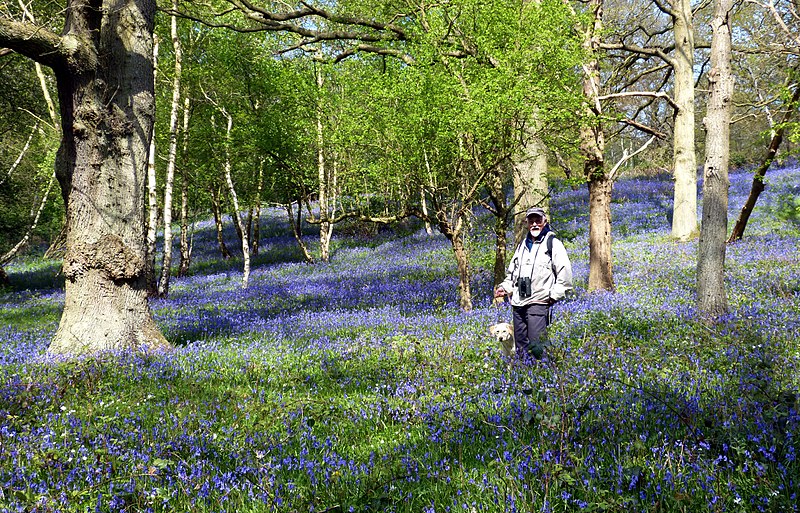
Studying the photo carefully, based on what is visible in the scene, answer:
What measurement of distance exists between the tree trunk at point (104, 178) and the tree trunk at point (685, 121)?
14.6 m

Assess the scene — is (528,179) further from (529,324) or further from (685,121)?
(685,121)

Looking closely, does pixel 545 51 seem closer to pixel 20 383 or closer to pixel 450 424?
pixel 450 424

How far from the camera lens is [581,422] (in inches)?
159

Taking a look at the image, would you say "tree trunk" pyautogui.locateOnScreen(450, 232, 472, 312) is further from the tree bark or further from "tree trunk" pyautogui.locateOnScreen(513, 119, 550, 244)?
the tree bark

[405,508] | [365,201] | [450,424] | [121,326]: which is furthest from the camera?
[365,201]

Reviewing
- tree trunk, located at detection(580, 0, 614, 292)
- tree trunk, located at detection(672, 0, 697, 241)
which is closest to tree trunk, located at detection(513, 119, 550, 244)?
tree trunk, located at detection(580, 0, 614, 292)

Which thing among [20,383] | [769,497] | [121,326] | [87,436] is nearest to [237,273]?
[121,326]

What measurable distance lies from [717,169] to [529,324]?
12.0 feet

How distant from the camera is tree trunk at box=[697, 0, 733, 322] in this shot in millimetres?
6902

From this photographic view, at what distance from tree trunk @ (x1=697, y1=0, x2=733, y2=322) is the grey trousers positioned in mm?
2869

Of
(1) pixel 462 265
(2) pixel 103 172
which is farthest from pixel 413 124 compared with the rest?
(2) pixel 103 172

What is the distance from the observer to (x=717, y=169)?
691 cm

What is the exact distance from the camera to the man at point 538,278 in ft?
19.2

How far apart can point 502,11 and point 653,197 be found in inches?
802
